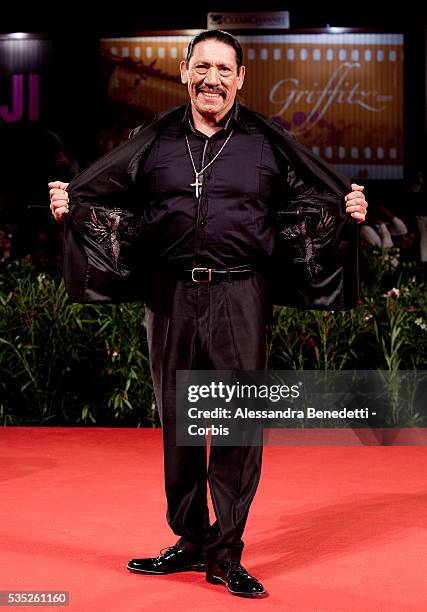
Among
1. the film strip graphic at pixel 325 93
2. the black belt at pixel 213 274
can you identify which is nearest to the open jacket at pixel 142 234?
the black belt at pixel 213 274

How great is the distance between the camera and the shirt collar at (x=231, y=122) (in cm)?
294

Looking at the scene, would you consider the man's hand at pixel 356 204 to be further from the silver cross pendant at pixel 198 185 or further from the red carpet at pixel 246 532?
the red carpet at pixel 246 532

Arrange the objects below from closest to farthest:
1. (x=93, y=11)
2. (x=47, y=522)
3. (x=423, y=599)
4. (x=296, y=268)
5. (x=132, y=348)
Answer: (x=423, y=599) < (x=296, y=268) < (x=47, y=522) < (x=132, y=348) < (x=93, y=11)

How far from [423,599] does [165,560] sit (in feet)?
2.33

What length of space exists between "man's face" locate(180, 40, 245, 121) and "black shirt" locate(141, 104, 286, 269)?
0.08 m

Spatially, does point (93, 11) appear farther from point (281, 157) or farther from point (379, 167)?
point (281, 157)

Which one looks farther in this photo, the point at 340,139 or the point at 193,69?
the point at 340,139

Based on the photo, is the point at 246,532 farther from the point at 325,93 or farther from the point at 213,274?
the point at 325,93

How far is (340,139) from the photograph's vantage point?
1059 centimetres

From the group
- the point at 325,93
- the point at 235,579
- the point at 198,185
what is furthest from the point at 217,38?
the point at 325,93

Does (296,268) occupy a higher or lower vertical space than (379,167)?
lower

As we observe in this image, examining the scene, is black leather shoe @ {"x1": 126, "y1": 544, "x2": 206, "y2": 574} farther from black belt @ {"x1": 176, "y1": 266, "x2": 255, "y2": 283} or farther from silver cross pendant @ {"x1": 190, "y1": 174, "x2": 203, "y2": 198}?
silver cross pendant @ {"x1": 190, "y1": 174, "x2": 203, "y2": 198}

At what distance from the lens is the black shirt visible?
2.85 m

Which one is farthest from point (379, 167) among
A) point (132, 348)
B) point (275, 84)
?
point (132, 348)
